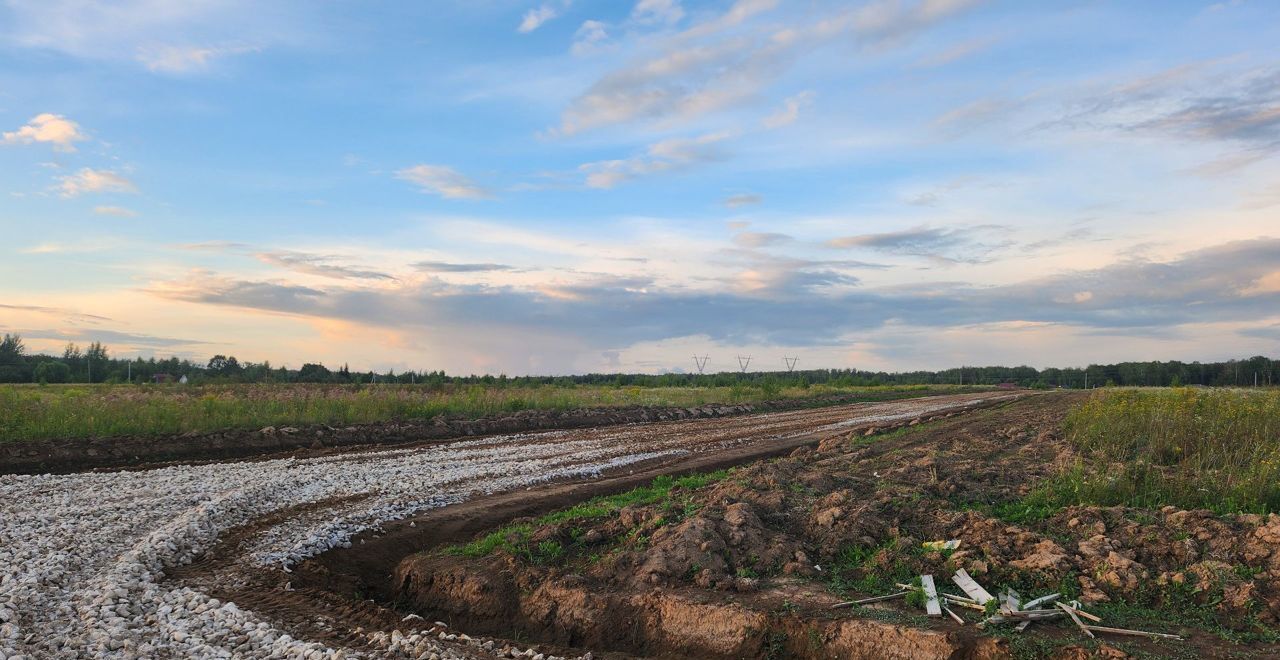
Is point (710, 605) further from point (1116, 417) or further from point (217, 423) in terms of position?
point (217, 423)

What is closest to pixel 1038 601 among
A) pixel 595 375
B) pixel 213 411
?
pixel 213 411

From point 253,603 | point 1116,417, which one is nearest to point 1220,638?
point 253,603

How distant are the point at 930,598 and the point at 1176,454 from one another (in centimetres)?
1093

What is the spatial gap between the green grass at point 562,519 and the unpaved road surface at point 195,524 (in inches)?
78.7

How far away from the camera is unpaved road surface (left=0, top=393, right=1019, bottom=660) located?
278 inches

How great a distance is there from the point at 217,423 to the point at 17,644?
16.6m

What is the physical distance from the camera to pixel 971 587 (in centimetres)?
734

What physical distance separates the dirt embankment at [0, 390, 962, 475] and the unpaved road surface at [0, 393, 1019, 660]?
220 centimetres

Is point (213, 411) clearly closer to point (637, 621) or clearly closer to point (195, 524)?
point (195, 524)

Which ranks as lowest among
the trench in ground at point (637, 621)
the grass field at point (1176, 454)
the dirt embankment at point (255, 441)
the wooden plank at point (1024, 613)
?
the trench in ground at point (637, 621)

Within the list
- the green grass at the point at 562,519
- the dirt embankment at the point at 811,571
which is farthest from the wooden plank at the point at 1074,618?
the green grass at the point at 562,519

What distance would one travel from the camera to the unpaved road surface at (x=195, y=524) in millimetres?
7066

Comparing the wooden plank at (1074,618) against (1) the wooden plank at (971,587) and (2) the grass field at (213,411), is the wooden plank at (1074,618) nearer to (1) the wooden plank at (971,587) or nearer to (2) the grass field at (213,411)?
(1) the wooden plank at (971,587)

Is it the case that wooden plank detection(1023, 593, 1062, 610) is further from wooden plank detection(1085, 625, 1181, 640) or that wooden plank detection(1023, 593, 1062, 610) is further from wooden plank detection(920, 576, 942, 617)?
wooden plank detection(920, 576, 942, 617)
